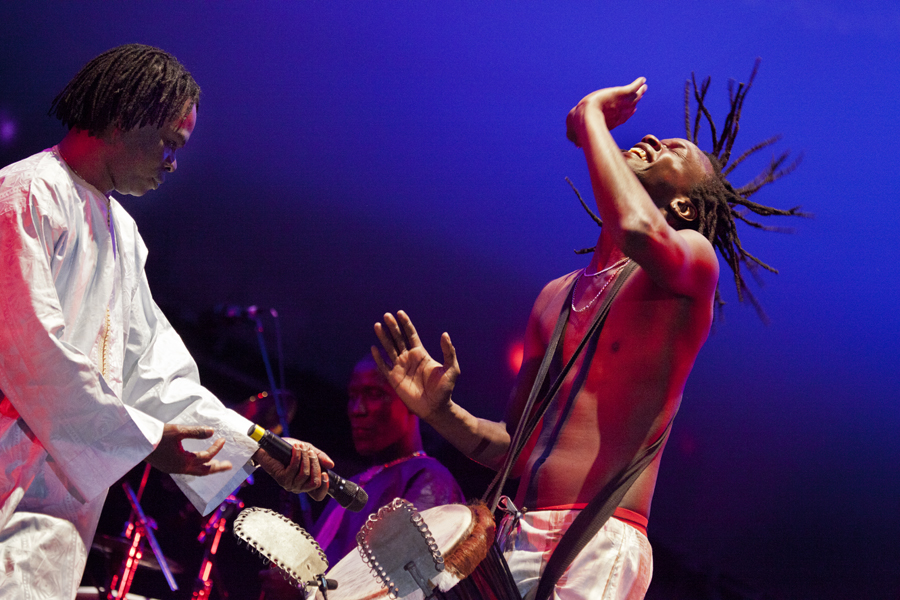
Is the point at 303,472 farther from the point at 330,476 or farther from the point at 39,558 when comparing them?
the point at 39,558

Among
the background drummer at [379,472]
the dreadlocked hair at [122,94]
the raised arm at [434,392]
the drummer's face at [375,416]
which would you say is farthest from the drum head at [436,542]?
the drummer's face at [375,416]

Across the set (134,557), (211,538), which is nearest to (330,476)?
(134,557)

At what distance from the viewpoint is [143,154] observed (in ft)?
5.97

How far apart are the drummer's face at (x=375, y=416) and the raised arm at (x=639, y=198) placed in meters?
2.24

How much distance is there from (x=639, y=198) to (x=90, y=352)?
1.37m

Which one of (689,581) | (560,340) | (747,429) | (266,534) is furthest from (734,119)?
(689,581)

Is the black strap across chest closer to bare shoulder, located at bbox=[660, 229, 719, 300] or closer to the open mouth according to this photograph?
bare shoulder, located at bbox=[660, 229, 719, 300]

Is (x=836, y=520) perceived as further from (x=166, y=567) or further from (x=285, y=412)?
(x=166, y=567)

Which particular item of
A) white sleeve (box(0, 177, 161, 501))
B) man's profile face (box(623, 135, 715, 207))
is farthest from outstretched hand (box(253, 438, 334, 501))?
man's profile face (box(623, 135, 715, 207))

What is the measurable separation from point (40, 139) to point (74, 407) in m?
3.57

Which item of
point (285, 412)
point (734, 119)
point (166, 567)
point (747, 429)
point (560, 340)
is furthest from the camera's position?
point (285, 412)

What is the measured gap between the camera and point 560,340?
1983 millimetres

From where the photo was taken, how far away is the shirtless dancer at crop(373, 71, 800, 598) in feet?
5.25

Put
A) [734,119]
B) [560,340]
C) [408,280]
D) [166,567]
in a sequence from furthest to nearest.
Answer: [408,280], [166,567], [734,119], [560,340]
